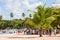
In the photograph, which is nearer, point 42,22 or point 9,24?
point 42,22

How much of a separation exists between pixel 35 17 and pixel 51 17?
2.04 metres

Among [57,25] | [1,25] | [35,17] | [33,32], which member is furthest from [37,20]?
[1,25]

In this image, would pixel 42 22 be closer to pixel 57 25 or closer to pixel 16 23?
pixel 57 25

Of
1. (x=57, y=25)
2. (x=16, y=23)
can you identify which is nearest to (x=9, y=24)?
(x=16, y=23)

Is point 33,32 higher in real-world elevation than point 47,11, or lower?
lower

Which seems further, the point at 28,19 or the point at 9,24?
the point at 9,24

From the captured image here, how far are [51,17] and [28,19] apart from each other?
2.97 m

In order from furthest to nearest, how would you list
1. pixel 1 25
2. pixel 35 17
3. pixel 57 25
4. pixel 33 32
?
1. pixel 1 25
2. pixel 57 25
3. pixel 33 32
4. pixel 35 17

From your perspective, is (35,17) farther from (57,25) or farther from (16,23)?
(16,23)

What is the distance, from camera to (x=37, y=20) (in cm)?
3067

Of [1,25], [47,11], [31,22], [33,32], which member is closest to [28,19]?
[31,22]

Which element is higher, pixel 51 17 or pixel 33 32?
pixel 51 17

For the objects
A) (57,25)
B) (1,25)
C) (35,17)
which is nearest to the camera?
(35,17)

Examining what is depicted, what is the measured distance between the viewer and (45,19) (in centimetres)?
3080
